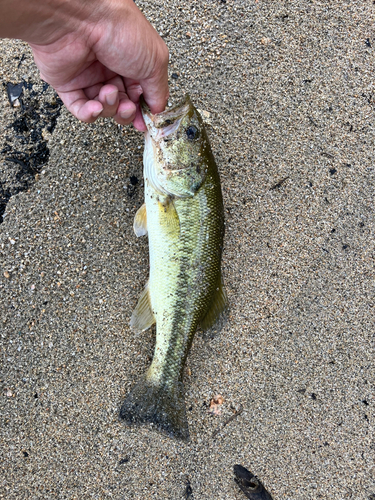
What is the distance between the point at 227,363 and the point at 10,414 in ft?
4.85

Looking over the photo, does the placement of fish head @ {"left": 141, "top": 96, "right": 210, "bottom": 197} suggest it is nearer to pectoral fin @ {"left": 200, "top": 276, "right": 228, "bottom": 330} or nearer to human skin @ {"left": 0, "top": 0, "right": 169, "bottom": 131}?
human skin @ {"left": 0, "top": 0, "right": 169, "bottom": 131}

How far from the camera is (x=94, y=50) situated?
1.80m

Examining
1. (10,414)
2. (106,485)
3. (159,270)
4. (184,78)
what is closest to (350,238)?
(159,270)

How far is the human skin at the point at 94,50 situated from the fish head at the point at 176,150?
0.13 metres

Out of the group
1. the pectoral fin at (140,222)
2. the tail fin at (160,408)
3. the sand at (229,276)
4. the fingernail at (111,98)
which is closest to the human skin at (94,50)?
the fingernail at (111,98)

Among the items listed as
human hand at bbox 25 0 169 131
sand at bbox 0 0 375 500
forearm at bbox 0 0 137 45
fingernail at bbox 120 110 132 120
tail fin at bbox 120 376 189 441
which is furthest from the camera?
sand at bbox 0 0 375 500

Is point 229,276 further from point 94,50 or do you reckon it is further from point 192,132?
point 94,50

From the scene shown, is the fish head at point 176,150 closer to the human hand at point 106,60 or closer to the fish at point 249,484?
the human hand at point 106,60

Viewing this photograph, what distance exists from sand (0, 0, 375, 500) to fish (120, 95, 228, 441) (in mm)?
227

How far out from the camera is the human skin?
1.57m

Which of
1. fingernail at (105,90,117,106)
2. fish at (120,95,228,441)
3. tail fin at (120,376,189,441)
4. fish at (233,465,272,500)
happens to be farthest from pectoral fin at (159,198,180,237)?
fish at (233,465,272,500)

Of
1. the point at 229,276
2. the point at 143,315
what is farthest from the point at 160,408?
the point at 229,276

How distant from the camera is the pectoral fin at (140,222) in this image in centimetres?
213

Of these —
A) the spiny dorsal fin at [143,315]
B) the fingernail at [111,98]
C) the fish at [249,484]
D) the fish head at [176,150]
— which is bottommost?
the fish at [249,484]
